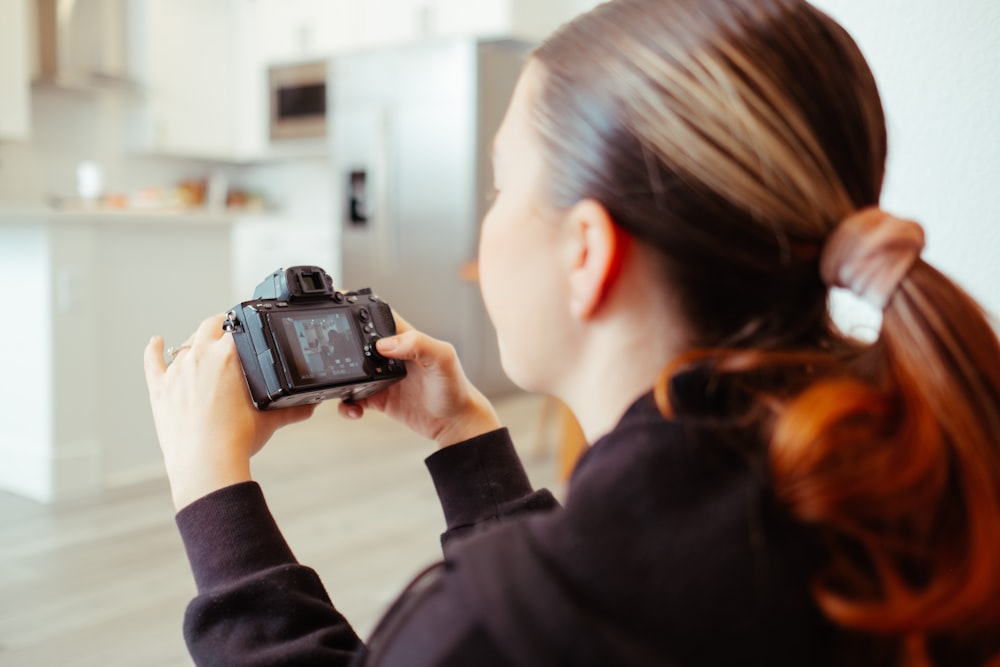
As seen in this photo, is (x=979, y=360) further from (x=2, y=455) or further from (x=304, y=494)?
(x=2, y=455)

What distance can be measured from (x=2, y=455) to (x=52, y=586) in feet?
2.83

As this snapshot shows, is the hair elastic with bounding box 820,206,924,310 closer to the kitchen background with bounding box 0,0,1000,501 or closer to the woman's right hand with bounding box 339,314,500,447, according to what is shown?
the kitchen background with bounding box 0,0,1000,501

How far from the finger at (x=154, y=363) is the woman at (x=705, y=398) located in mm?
122

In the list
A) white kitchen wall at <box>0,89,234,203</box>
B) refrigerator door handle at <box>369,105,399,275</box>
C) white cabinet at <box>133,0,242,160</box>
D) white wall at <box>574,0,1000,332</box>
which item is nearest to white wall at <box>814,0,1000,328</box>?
white wall at <box>574,0,1000,332</box>

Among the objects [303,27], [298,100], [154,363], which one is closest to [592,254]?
[154,363]

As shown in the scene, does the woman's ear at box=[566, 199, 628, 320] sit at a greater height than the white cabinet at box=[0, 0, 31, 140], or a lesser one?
lesser

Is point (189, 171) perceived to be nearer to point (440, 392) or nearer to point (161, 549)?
point (161, 549)

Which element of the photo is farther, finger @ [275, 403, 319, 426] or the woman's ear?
finger @ [275, 403, 319, 426]

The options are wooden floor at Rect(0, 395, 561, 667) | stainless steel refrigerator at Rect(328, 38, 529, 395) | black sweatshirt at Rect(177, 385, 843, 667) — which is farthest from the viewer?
stainless steel refrigerator at Rect(328, 38, 529, 395)

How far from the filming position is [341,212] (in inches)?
176

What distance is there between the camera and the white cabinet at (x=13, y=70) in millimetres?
3754

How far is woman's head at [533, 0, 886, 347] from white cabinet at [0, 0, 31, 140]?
4.03 metres

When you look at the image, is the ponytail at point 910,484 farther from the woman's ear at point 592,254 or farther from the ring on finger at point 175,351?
the ring on finger at point 175,351

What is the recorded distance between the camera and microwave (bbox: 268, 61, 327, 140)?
4.70m
